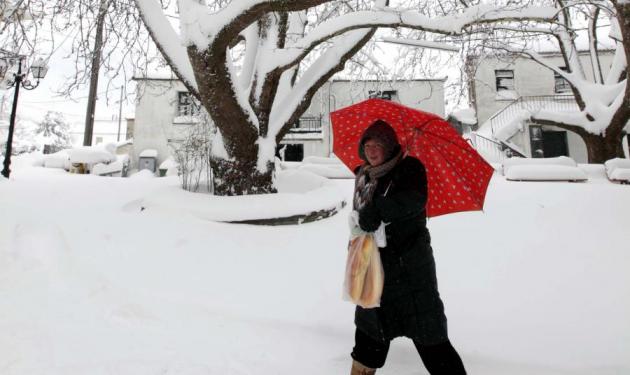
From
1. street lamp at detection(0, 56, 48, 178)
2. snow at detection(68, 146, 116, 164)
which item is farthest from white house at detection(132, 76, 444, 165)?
street lamp at detection(0, 56, 48, 178)

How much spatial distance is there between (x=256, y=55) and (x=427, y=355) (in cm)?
557

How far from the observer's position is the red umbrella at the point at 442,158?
1.80 meters

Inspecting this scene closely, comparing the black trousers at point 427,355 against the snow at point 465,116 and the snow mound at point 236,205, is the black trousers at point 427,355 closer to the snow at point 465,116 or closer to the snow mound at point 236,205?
the snow mound at point 236,205

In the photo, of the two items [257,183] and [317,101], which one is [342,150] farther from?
[317,101]

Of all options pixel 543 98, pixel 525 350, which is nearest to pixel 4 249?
pixel 525 350

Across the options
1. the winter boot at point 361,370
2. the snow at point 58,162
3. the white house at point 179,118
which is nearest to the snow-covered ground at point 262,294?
the winter boot at point 361,370

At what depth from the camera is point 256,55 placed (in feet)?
19.2

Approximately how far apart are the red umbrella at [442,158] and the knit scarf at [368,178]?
0.85 feet

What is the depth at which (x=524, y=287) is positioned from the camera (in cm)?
285

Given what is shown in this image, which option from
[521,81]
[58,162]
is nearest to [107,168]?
[58,162]

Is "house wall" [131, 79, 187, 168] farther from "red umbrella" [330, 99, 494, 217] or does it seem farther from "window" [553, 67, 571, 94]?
"window" [553, 67, 571, 94]

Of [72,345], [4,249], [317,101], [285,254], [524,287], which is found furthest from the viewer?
[317,101]

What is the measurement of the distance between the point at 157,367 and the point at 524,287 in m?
2.94

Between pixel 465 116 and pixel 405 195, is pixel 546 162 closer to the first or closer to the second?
pixel 465 116
